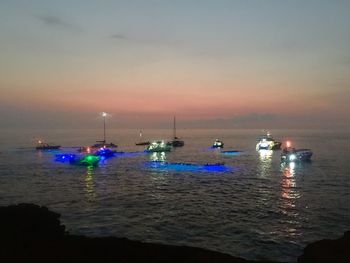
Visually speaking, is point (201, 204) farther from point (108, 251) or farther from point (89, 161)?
point (89, 161)

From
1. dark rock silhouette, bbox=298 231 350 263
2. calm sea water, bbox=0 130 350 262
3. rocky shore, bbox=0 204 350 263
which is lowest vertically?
calm sea water, bbox=0 130 350 262

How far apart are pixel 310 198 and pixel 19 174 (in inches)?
2355

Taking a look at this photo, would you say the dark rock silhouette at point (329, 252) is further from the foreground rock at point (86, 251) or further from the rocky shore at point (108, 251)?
the foreground rock at point (86, 251)

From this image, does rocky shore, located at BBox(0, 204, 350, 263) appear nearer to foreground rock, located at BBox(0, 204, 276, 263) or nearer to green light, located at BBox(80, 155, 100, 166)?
foreground rock, located at BBox(0, 204, 276, 263)

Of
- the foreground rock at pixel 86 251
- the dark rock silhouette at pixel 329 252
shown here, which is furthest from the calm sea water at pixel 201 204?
the foreground rock at pixel 86 251

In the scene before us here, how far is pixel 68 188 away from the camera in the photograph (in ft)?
205

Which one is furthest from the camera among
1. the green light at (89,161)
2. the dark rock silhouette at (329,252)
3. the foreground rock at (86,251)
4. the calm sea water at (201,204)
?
the green light at (89,161)

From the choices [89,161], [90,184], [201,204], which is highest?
[89,161]

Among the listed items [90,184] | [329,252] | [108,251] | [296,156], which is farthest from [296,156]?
[108,251]

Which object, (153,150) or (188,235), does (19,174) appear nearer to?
(188,235)

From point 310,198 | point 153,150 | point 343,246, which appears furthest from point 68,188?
point 153,150

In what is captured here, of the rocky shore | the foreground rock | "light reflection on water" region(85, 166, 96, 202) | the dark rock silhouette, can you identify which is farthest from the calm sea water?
the foreground rock

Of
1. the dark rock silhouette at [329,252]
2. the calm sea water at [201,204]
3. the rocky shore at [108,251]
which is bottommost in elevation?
the calm sea water at [201,204]

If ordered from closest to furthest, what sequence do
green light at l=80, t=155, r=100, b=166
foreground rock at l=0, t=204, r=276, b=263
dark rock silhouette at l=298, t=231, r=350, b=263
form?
1. foreground rock at l=0, t=204, r=276, b=263
2. dark rock silhouette at l=298, t=231, r=350, b=263
3. green light at l=80, t=155, r=100, b=166
